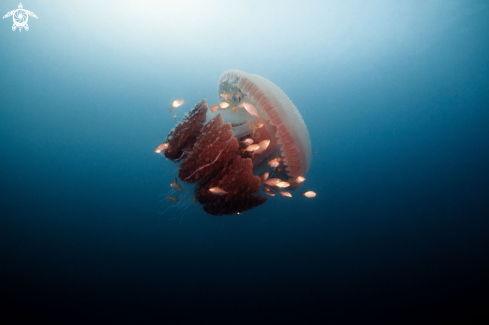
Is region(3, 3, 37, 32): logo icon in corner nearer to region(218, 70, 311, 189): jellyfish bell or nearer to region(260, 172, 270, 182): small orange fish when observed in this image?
region(218, 70, 311, 189): jellyfish bell

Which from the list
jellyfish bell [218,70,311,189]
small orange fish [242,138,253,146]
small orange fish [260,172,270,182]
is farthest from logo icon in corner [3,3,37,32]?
small orange fish [260,172,270,182]

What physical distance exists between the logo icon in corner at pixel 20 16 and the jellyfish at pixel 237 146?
7.93 metres

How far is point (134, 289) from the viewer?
1055 cm

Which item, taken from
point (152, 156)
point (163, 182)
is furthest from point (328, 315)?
point (152, 156)

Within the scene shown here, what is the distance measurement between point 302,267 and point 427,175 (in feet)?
24.0

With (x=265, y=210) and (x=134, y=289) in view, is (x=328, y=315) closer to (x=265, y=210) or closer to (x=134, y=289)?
(x=265, y=210)

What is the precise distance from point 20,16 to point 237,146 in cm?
905

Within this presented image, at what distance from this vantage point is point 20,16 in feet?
23.4

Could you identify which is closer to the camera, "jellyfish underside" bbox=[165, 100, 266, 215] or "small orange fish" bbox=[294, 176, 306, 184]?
"jellyfish underside" bbox=[165, 100, 266, 215]

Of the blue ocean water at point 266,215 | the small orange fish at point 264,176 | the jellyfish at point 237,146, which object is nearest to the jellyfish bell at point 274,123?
the jellyfish at point 237,146

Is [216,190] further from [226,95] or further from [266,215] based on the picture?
[266,215]

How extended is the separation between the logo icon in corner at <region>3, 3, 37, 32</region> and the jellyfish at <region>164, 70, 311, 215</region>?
7.93 metres

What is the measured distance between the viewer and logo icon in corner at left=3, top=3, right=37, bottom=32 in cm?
696

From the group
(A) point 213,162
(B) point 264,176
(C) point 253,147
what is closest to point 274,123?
(C) point 253,147
